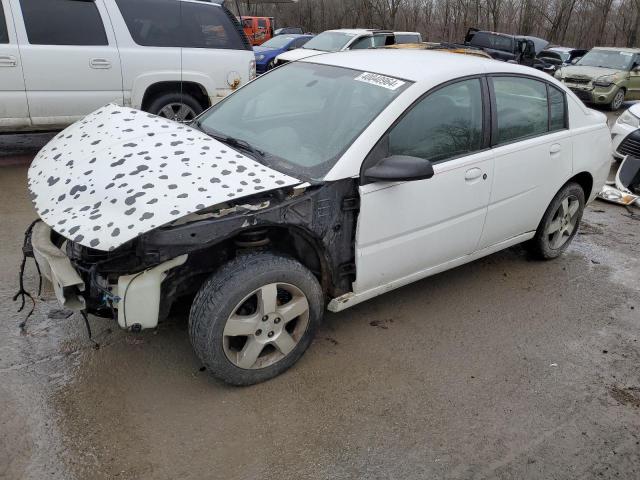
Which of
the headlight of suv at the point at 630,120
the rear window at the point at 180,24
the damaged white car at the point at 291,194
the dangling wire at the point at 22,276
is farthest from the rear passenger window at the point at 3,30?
the headlight of suv at the point at 630,120

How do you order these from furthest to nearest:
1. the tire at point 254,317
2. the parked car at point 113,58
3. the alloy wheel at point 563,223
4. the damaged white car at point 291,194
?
the parked car at point 113,58
the alloy wheel at point 563,223
the tire at point 254,317
the damaged white car at point 291,194

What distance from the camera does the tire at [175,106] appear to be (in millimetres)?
6625

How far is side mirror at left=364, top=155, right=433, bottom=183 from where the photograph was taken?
9.48ft

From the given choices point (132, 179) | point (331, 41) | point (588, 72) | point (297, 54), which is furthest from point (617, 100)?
point (132, 179)

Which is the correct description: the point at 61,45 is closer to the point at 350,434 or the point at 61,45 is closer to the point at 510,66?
the point at 510,66

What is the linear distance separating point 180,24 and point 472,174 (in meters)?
4.81

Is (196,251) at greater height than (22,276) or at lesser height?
greater

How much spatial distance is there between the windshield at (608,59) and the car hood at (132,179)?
1445 centimetres

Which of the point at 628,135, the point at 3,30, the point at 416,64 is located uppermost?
the point at 416,64

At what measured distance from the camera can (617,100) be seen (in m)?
13.9

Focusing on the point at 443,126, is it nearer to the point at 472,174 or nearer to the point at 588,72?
the point at 472,174

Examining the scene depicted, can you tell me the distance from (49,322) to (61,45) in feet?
12.7

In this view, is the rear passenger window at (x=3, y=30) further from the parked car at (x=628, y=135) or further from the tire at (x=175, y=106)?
Result: the parked car at (x=628, y=135)

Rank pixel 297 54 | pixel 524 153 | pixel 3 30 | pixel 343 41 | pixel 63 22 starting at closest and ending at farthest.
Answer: pixel 524 153 < pixel 3 30 < pixel 63 22 < pixel 297 54 < pixel 343 41
